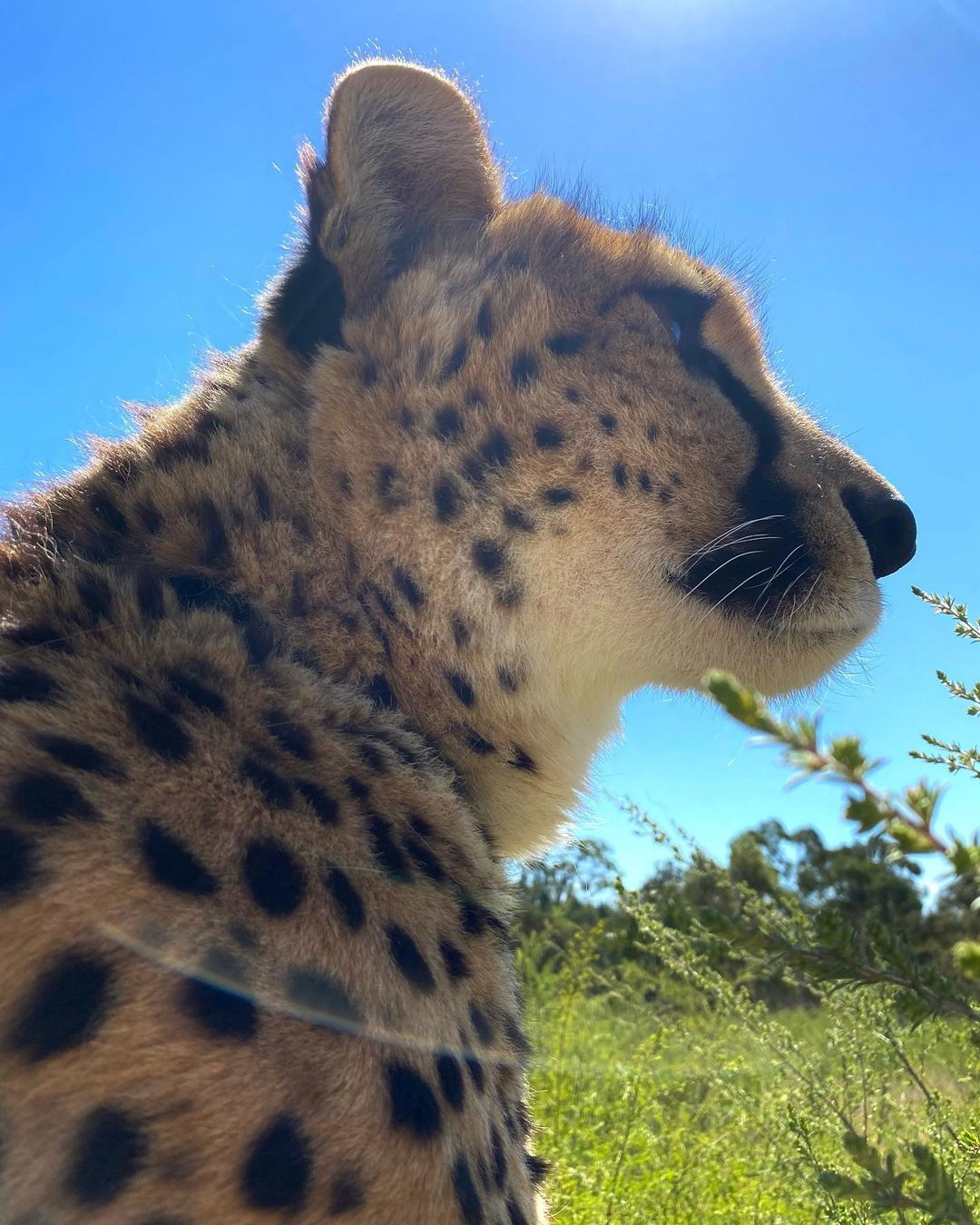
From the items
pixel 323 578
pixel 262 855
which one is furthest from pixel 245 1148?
pixel 323 578

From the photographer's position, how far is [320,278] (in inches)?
83.4

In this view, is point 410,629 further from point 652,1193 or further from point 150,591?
point 652,1193

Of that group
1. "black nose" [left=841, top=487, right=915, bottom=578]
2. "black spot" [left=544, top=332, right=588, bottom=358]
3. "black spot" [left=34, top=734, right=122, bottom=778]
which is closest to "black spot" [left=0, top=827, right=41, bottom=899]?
"black spot" [left=34, top=734, right=122, bottom=778]

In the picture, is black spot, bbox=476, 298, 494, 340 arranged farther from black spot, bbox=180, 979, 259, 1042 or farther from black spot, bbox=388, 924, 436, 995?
black spot, bbox=180, 979, 259, 1042

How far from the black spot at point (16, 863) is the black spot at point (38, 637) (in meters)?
0.37

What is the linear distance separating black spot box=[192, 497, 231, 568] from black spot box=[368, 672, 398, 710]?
13.5 inches

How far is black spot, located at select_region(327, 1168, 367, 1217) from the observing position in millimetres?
1155

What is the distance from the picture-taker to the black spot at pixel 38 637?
4.87 feet

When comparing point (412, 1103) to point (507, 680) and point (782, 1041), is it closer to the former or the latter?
point (507, 680)

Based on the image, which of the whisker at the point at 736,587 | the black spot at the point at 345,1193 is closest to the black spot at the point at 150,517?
the black spot at the point at 345,1193

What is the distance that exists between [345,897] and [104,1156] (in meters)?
0.40

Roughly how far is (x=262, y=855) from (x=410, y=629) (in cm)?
69

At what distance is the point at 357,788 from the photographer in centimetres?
154

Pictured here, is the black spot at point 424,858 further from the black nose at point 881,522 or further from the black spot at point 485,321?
the black nose at point 881,522
